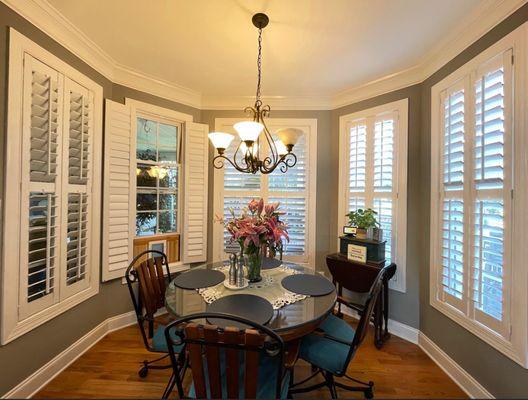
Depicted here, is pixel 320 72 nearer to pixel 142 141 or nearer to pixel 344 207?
pixel 344 207

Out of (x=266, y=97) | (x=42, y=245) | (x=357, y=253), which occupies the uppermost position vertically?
(x=266, y=97)

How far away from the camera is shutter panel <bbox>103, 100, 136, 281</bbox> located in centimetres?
241

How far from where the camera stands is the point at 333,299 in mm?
1586

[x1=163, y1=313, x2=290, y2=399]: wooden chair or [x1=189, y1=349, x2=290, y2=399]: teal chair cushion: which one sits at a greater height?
[x1=163, y1=313, x2=290, y2=399]: wooden chair

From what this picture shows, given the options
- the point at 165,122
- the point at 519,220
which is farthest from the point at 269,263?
the point at 165,122

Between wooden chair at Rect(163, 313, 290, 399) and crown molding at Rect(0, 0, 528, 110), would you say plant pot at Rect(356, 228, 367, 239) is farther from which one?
wooden chair at Rect(163, 313, 290, 399)

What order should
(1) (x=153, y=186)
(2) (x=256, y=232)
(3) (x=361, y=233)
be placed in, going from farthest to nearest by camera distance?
(1) (x=153, y=186)
(3) (x=361, y=233)
(2) (x=256, y=232)

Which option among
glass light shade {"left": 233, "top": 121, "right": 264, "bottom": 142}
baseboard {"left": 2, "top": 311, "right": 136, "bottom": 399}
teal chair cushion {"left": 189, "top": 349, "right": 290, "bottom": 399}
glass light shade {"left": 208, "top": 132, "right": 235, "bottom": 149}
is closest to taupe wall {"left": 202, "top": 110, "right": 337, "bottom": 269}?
glass light shade {"left": 208, "top": 132, "right": 235, "bottom": 149}

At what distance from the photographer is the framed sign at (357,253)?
2422mm

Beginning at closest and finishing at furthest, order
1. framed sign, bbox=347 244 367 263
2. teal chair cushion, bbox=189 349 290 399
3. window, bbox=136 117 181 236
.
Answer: teal chair cushion, bbox=189 349 290 399 < framed sign, bbox=347 244 367 263 < window, bbox=136 117 181 236

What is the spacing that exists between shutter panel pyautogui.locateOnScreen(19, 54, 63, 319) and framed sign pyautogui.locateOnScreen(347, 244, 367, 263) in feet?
8.38

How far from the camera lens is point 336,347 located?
1.57 meters

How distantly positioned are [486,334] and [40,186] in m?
3.22

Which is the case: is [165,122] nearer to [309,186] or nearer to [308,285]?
[309,186]
